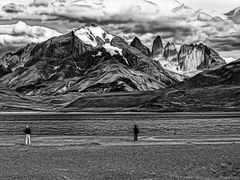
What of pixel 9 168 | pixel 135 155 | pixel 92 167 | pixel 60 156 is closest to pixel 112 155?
pixel 135 155

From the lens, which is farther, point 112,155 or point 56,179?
point 112,155

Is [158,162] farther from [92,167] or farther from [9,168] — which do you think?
[9,168]

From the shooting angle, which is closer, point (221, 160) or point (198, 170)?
point (198, 170)

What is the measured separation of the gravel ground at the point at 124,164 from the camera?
4394cm

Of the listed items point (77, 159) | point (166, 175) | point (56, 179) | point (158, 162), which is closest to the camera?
point (56, 179)

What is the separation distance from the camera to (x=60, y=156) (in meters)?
59.8

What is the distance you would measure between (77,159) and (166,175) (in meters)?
15.9

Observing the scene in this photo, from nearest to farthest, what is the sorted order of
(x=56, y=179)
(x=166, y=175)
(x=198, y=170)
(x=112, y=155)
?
(x=56, y=179), (x=166, y=175), (x=198, y=170), (x=112, y=155)

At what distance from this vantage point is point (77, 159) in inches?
2221

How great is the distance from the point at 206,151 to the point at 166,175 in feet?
68.5

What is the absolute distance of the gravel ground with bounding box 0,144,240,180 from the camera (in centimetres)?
4394

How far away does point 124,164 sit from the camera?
5150cm

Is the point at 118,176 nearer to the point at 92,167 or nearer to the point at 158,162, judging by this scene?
the point at 92,167

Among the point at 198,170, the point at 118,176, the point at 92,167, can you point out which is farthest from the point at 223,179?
the point at 92,167
